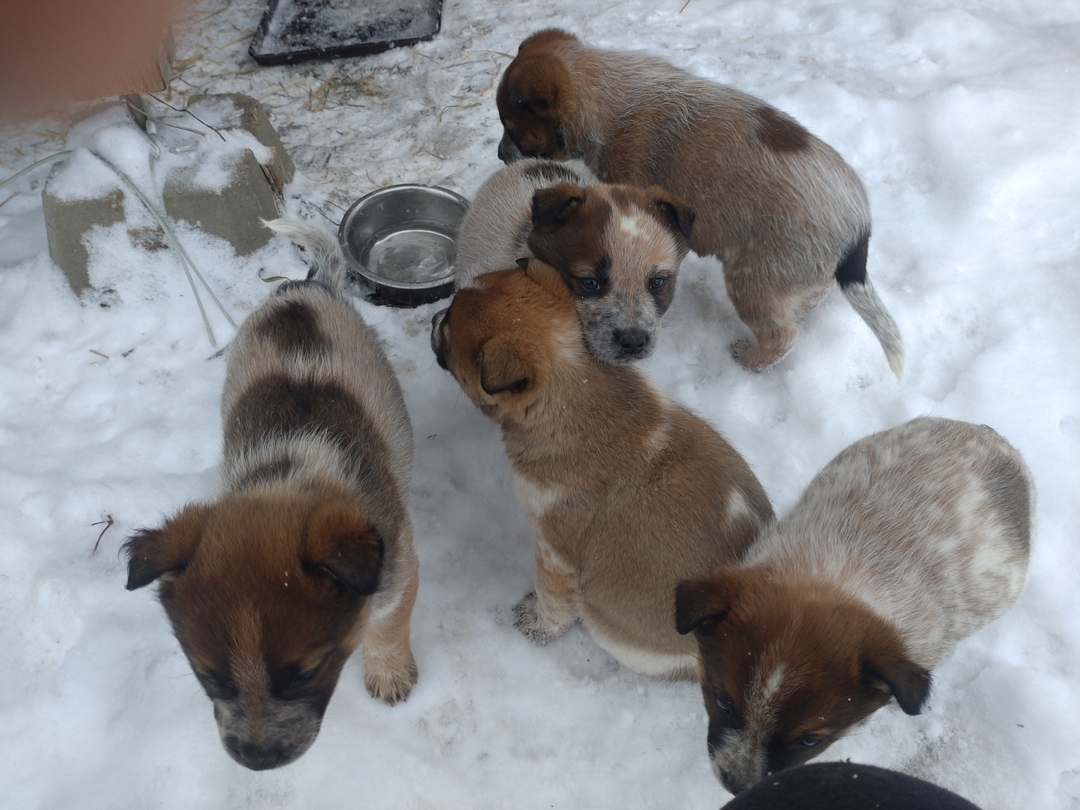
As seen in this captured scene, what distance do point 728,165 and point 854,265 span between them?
925 mm

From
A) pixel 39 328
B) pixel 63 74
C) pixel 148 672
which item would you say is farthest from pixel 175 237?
pixel 148 672

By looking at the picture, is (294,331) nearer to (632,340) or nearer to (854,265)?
(632,340)

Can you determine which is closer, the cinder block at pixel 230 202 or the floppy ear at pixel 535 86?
the floppy ear at pixel 535 86

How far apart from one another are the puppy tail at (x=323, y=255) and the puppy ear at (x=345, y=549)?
1.89 meters

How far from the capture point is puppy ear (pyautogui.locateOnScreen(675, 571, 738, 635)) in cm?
240

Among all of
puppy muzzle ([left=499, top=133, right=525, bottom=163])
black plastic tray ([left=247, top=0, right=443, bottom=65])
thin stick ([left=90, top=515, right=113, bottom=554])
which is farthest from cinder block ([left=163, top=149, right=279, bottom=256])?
black plastic tray ([left=247, top=0, right=443, bottom=65])

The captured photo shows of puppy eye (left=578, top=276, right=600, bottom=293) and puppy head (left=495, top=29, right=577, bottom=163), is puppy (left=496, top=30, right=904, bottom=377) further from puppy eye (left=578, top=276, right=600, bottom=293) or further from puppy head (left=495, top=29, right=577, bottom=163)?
puppy eye (left=578, top=276, right=600, bottom=293)

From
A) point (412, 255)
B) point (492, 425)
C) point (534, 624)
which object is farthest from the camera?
point (412, 255)

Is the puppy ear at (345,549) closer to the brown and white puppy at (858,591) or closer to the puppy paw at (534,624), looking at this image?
the brown and white puppy at (858,591)

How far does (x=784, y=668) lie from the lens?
89.0 inches

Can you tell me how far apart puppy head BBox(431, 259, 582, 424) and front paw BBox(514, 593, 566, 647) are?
1137 mm

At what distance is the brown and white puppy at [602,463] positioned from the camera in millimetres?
2887

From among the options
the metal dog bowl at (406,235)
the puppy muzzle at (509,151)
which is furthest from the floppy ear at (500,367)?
the puppy muzzle at (509,151)

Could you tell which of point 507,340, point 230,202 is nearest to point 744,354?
point 507,340
